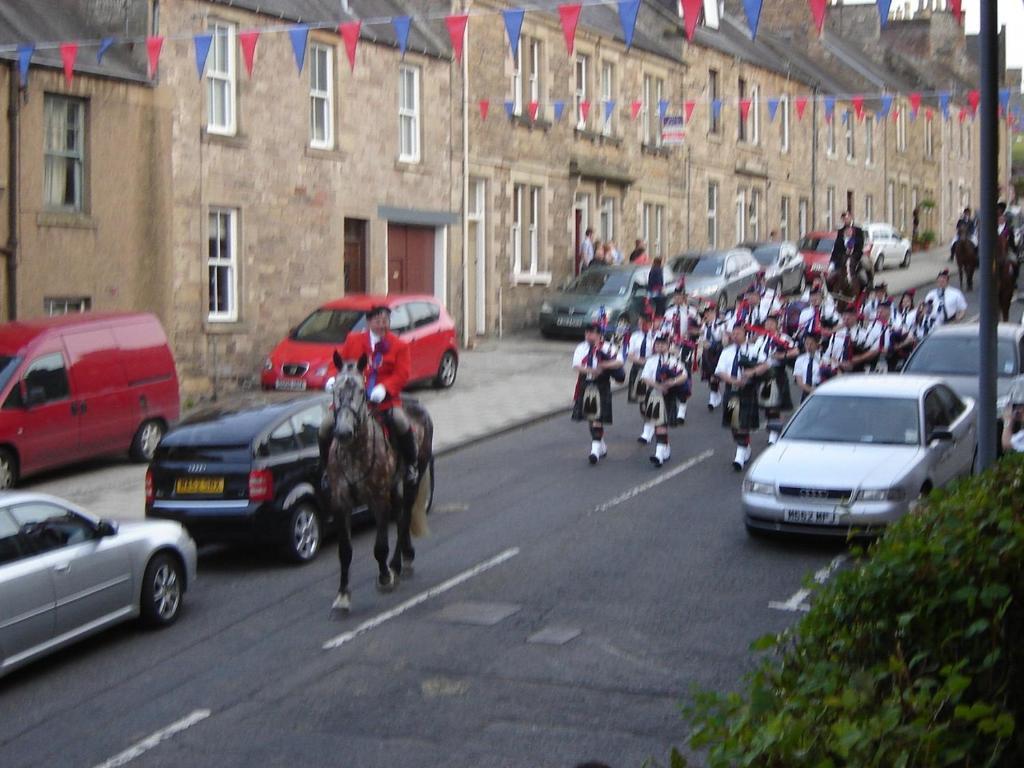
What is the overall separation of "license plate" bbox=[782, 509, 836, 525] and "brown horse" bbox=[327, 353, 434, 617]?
351cm

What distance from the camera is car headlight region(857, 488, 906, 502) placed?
13805 millimetres

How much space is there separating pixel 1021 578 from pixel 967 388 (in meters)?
14.4

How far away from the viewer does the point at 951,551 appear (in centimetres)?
540

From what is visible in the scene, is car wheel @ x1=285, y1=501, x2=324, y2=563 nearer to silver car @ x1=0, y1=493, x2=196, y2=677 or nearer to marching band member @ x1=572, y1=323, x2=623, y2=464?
silver car @ x1=0, y1=493, x2=196, y2=677

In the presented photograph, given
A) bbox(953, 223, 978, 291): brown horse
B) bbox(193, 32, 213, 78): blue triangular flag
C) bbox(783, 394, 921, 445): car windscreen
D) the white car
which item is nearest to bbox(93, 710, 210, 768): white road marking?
bbox(783, 394, 921, 445): car windscreen

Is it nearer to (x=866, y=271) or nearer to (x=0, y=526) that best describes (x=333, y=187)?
(x=866, y=271)

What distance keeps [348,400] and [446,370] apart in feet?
46.2

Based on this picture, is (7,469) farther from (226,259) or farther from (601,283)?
(601,283)

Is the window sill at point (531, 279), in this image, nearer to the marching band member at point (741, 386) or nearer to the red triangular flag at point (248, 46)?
the red triangular flag at point (248, 46)

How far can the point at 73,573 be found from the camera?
1115cm

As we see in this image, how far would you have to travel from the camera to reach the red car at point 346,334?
78.3ft

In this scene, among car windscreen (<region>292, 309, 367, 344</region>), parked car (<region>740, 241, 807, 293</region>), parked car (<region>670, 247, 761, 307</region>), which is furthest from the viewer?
parked car (<region>740, 241, 807, 293</region>)

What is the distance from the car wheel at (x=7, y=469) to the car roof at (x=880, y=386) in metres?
9.47

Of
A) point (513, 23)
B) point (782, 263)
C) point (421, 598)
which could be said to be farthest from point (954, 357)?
point (782, 263)
